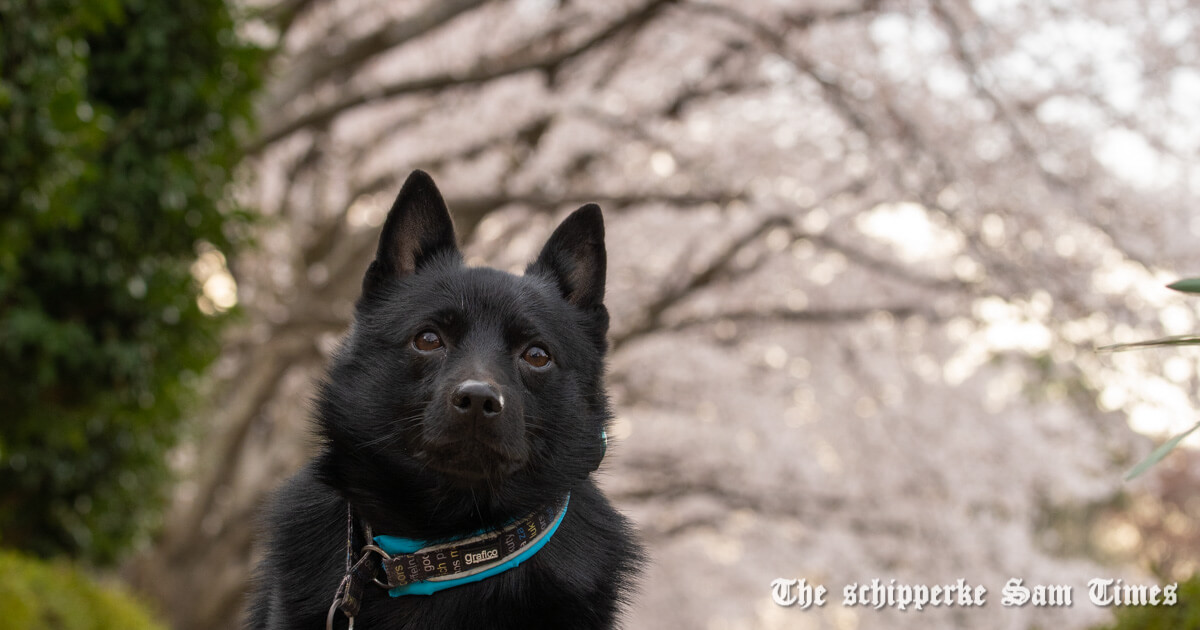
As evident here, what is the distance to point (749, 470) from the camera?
14312mm

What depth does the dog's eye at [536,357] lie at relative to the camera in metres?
2.47

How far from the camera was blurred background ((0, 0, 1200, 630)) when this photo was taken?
5.32 meters

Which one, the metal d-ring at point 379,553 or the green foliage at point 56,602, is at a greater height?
the metal d-ring at point 379,553

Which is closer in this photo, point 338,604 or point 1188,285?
point 1188,285

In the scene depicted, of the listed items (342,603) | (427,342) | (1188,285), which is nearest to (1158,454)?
(1188,285)

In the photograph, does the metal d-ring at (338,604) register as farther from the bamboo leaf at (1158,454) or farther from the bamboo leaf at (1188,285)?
the bamboo leaf at (1188,285)

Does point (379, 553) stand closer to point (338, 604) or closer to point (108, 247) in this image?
point (338, 604)

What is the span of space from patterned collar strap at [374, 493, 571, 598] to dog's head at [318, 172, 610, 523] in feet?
0.39

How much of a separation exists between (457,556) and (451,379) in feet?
1.46

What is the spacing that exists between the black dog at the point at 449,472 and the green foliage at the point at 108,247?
2459mm

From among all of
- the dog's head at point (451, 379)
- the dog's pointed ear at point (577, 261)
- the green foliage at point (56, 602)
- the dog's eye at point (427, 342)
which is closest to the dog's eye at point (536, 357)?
the dog's head at point (451, 379)

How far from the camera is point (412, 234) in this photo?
2682 millimetres

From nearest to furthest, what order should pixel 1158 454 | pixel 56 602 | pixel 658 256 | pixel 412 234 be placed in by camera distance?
pixel 1158 454
pixel 412 234
pixel 56 602
pixel 658 256

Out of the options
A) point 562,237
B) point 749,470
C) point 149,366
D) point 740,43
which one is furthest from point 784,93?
point 562,237
